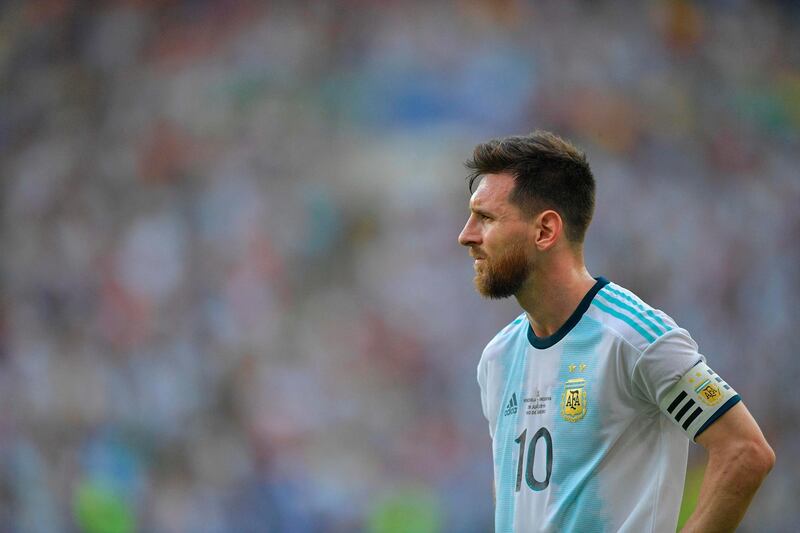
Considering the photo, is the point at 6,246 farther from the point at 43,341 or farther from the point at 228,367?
the point at 228,367

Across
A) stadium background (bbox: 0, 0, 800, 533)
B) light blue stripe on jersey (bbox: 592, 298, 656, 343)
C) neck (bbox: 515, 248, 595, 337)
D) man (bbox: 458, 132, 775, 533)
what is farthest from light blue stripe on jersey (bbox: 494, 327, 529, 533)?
stadium background (bbox: 0, 0, 800, 533)

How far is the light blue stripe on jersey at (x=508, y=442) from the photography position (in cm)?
232

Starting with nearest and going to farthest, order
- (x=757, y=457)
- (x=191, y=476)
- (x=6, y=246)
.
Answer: (x=757, y=457), (x=191, y=476), (x=6, y=246)

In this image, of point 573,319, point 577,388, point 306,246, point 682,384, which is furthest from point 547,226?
point 306,246

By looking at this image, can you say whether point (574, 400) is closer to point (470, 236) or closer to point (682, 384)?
point (682, 384)

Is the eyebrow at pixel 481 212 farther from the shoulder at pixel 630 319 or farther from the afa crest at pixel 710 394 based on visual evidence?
the afa crest at pixel 710 394

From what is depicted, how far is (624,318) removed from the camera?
2.18 m

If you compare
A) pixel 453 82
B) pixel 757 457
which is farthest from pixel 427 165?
pixel 757 457

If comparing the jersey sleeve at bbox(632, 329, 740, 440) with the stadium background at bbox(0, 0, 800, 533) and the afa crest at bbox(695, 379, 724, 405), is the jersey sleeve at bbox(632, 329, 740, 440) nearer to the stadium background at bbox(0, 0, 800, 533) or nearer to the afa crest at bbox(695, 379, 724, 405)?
the afa crest at bbox(695, 379, 724, 405)

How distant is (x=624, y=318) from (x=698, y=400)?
0.84 ft

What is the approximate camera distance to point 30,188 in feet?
20.8

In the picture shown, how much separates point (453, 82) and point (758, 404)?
9.53 ft

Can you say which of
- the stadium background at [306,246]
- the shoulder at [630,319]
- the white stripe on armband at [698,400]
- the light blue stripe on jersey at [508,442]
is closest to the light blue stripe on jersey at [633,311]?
the shoulder at [630,319]

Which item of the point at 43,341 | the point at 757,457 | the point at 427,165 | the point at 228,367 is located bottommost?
the point at 757,457
